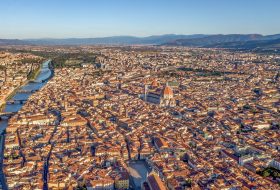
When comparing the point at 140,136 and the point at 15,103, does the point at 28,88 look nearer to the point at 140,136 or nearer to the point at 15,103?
the point at 15,103

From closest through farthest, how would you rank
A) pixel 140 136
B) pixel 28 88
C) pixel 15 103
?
pixel 140 136 → pixel 15 103 → pixel 28 88

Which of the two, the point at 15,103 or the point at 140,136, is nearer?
the point at 140,136

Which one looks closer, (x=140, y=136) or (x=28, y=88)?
(x=140, y=136)

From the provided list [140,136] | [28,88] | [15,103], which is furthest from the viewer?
[28,88]

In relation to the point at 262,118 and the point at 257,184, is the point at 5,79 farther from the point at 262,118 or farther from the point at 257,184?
the point at 257,184

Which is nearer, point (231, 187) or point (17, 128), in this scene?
point (231, 187)

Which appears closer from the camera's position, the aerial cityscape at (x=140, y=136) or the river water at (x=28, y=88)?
the aerial cityscape at (x=140, y=136)

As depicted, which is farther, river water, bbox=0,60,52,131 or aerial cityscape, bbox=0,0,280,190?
river water, bbox=0,60,52,131

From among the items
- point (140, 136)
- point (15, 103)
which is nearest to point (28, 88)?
→ point (15, 103)

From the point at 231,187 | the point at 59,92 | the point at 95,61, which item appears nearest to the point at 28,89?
the point at 59,92

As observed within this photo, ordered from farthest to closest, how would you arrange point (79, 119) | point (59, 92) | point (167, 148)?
point (59, 92), point (79, 119), point (167, 148)

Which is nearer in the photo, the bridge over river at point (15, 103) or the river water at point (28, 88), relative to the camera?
the bridge over river at point (15, 103)
